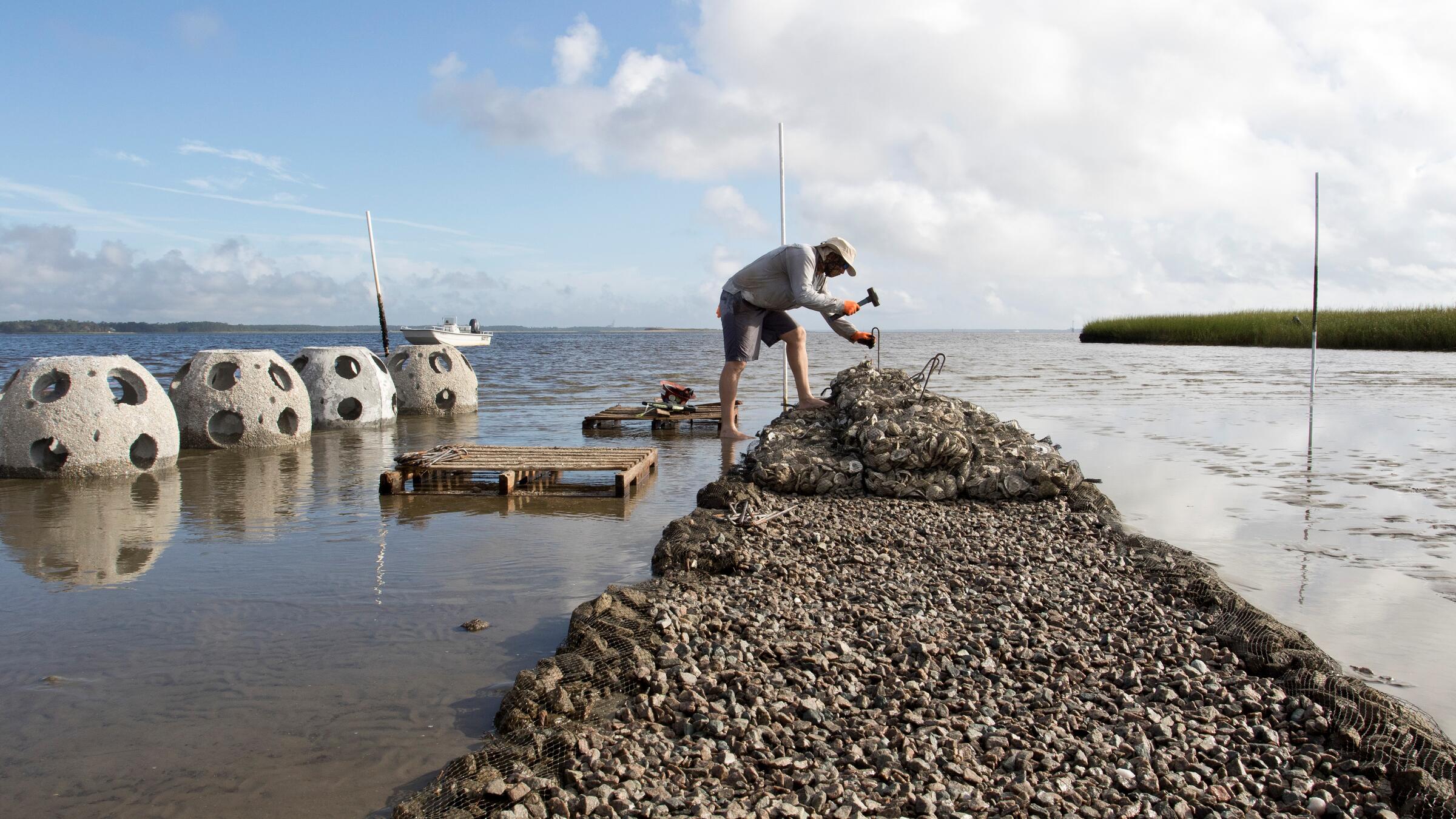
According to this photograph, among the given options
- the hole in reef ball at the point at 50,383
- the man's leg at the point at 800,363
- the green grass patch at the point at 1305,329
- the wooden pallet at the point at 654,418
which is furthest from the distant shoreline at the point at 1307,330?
the hole in reef ball at the point at 50,383

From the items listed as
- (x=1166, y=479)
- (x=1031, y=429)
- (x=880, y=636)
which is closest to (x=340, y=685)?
(x=880, y=636)

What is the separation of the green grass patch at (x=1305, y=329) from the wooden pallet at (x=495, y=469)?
26689 mm

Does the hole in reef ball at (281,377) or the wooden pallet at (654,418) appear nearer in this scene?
the hole in reef ball at (281,377)

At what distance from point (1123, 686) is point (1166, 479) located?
5967mm

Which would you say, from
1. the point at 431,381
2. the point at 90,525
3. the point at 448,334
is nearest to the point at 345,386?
the point at 431,381

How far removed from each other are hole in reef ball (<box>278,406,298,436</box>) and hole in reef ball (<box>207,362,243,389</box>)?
0.75 metres

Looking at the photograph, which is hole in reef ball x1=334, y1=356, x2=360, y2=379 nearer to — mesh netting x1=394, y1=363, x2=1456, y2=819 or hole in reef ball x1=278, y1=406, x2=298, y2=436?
hole in reef ball x1=278, y1=406, x2=298, y2=436

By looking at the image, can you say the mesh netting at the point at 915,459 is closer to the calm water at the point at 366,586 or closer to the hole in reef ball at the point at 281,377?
the calm water at the point at 366,586

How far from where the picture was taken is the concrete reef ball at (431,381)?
1578 centimetres

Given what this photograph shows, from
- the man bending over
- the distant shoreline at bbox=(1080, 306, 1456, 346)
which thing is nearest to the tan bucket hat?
the man bending over

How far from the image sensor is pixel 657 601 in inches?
184

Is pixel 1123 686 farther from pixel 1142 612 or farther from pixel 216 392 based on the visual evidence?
pixel 216 392

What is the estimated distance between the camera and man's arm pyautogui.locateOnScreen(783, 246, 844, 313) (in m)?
8.46

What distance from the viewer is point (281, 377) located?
12.3 meters
